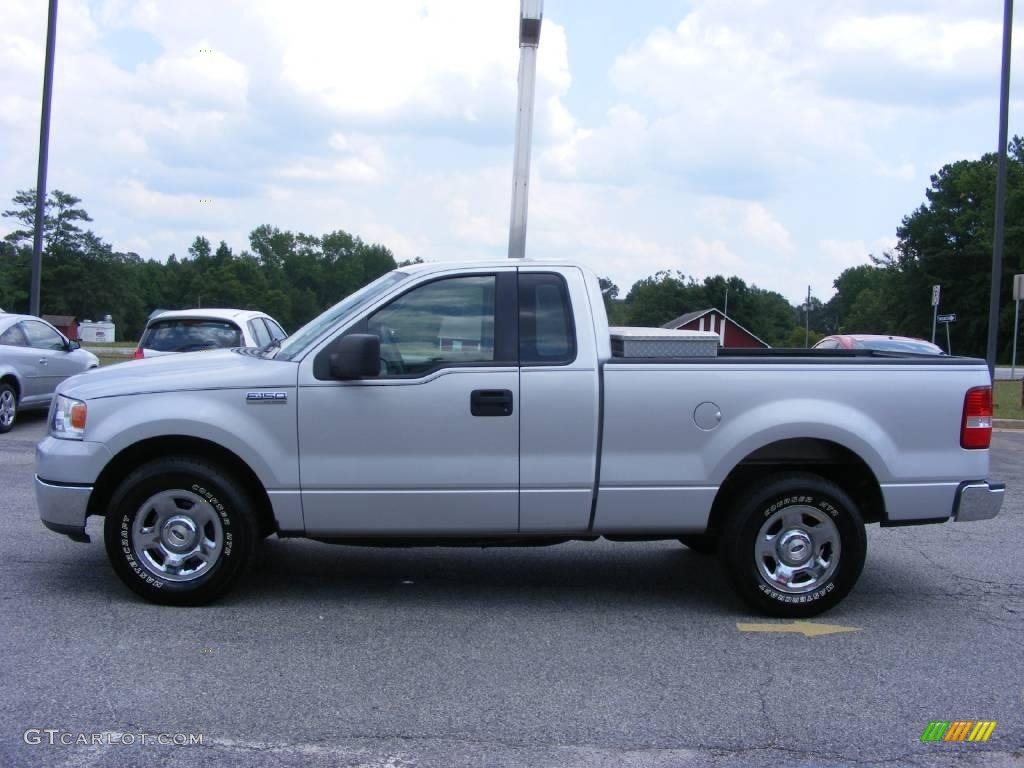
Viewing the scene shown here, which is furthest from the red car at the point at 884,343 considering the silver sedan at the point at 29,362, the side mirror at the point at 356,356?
the side mirror at the point at 356,356

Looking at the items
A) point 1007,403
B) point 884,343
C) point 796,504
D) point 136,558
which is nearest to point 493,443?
point 796,504

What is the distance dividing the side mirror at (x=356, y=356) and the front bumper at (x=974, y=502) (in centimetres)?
330

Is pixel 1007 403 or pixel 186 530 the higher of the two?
pixel 1007 403

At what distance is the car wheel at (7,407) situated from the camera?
12.8 metres

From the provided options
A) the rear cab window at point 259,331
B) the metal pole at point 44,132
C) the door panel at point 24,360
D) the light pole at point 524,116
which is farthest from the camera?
the metal pole at point 44,132

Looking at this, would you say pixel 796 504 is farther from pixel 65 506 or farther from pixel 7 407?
pixel 7 407

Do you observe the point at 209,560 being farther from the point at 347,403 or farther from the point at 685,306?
the point at 685,306

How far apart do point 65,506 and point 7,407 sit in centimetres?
863

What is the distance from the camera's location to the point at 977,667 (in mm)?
4828

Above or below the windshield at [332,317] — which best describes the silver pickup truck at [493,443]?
below

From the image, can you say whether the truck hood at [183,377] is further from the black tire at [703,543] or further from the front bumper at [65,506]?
the black tire at [703,543]

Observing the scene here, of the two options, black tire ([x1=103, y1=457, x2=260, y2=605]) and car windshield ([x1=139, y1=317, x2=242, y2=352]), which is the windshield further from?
car windshield ([x1=139, y1=317, x2=242, y2=352])

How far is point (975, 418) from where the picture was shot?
556cm

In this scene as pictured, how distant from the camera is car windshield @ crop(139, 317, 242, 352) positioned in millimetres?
11609
